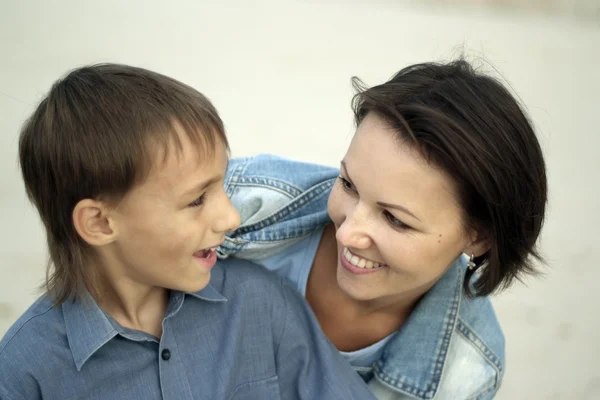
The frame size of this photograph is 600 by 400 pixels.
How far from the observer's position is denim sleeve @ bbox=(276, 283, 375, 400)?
1388 millimetres

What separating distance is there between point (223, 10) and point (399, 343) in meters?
2.49

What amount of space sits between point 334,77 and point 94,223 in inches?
93.1

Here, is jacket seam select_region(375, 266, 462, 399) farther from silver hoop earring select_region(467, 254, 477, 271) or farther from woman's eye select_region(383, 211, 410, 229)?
woman's eye select_region(383, 211, 410, 229)

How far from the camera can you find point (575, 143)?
3.32m

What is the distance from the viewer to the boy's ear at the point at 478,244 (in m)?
1.49

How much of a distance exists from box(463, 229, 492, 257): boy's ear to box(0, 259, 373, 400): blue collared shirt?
361 mm

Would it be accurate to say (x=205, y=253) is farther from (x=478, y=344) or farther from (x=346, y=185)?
(x=478, y=344)

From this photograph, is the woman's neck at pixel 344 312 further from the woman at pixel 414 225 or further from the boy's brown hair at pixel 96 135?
the boy's brown hair at pixel 96 135

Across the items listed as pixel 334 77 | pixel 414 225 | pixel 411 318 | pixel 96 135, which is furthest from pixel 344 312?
pixel 334 77

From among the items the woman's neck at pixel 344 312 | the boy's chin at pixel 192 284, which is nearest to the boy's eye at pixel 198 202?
the boy's chin at pixel 192 284

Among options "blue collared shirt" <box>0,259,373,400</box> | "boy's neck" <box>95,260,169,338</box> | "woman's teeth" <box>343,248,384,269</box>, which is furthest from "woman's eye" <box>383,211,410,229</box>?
"boy's neck" <box>95,260,169,338</box>

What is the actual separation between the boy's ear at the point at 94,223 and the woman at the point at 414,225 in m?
0.36

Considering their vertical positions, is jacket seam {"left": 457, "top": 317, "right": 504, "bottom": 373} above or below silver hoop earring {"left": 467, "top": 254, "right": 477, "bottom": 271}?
below

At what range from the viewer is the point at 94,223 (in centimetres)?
123
